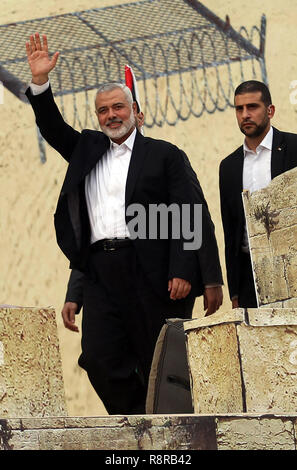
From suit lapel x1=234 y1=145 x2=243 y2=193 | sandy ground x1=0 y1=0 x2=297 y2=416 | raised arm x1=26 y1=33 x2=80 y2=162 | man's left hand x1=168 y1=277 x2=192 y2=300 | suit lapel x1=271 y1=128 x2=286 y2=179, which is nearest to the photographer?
man's left hand x1=168 y1=277 x2=192 y2=300

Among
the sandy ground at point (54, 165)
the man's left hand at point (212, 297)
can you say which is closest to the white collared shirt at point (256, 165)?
the man's left hand at point (212, 297)

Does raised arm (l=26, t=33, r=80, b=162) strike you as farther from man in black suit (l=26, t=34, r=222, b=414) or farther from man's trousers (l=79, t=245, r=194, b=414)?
man's trousers (l=79, t=245, r=194, b=414)

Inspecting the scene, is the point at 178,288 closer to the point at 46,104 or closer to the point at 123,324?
the point at 123,324

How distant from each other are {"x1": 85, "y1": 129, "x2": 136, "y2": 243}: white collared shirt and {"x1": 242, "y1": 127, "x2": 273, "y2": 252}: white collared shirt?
1.59 ft

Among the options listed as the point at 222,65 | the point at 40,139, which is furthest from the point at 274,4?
the point at 40,139

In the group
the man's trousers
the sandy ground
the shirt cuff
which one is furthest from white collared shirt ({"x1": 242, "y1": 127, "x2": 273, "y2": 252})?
the sandy ground

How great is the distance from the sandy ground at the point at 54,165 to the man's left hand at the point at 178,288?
2261 mm

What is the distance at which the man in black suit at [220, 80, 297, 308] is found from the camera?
201 inches

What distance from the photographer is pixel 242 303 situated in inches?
204

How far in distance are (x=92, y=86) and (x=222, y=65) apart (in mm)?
758

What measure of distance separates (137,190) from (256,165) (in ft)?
1.77

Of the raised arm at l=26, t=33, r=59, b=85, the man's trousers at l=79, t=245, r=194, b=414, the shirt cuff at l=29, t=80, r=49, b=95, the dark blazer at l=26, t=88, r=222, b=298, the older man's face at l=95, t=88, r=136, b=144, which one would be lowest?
the man's trousers at l=79, t=245, r=194, b=414

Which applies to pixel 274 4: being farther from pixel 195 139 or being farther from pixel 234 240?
pixel 234 240

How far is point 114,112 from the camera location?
4980 mm
